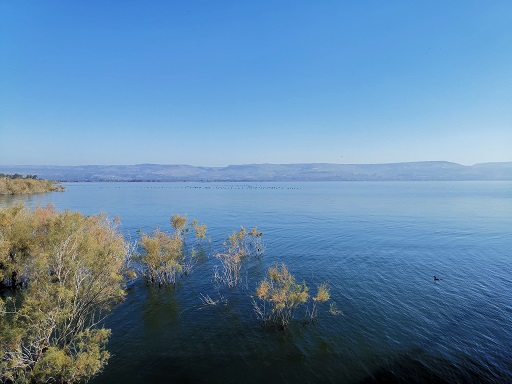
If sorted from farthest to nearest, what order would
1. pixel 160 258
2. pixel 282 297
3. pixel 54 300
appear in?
pixel 160 258 < pixel 282 297 < pixel 54 300

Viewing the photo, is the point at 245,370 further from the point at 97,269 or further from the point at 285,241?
the point at 285,241

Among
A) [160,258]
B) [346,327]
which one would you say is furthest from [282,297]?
[160,258]

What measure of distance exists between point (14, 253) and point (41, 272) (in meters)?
20.2

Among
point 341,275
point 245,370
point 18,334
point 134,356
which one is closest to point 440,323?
point 341,275

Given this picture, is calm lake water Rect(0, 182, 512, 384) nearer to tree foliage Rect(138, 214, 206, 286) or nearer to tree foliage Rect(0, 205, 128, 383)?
tree foliage Rect(138, 214, 206, 286)

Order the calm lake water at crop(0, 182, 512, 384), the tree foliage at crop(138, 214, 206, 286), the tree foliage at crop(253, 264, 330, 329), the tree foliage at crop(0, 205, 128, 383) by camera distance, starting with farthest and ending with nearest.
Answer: the tree foliage at crop(138, 214, 206, 286), the tree foliage at crop(253, 264, 330, 329), the calm lake water at crop(0, 182, 512, 384), the tree foliage at crop(0, 205, 128, 383)

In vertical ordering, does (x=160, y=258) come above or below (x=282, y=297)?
above

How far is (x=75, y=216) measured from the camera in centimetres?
2705

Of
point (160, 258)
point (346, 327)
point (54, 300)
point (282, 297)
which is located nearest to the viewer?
Result: point (54, 300)

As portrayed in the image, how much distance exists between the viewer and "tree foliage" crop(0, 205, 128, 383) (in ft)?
64.7

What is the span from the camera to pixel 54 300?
21.0m

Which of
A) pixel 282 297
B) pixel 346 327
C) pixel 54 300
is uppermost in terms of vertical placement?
pixel 54 300

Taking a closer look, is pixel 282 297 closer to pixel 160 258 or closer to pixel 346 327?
pixel 346 327

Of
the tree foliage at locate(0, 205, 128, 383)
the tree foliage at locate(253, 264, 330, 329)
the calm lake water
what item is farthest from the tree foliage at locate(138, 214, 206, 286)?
the tree foliage at locate(253, 264, 330, 329)
